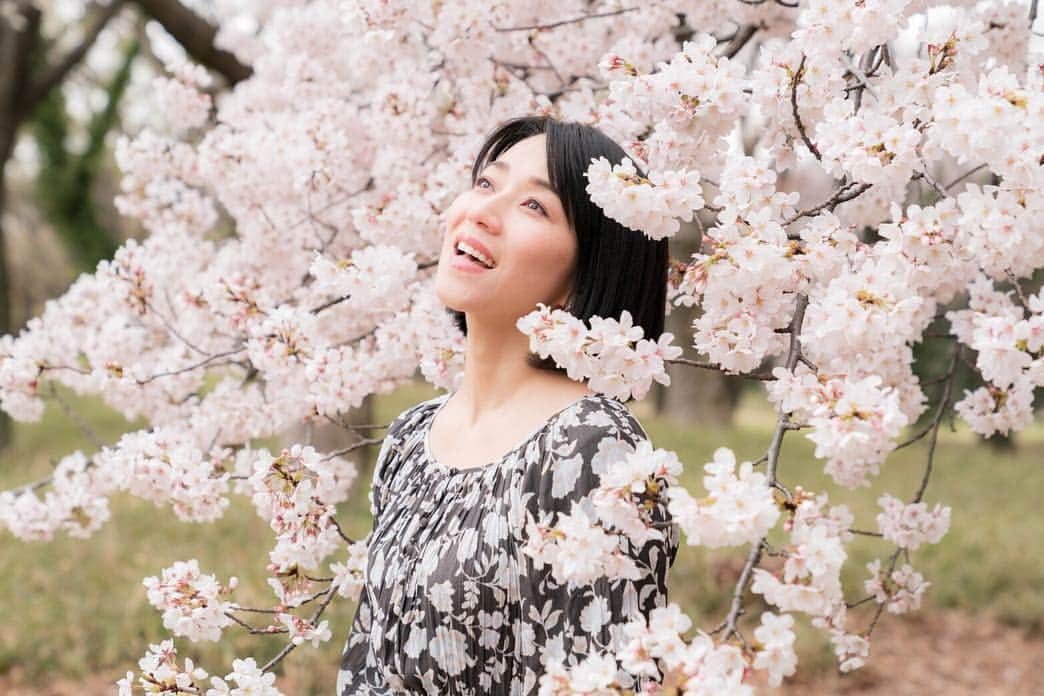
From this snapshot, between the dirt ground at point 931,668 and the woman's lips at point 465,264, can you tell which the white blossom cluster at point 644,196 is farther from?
the dirt ground at point 931,668

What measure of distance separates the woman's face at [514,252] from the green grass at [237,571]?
3.34m

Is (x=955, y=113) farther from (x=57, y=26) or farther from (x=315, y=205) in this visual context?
(x=57, y=26)

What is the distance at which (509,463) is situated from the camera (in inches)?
67.3

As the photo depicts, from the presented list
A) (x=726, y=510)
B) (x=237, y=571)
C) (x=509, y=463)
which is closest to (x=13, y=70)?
(x=237, y=571)

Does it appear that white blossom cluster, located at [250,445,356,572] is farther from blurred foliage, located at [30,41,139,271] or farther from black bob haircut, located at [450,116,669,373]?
blurred foliage, located at [30,41,139,271]

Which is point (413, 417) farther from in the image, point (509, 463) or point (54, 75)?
point (54, 75)

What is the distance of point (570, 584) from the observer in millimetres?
1500

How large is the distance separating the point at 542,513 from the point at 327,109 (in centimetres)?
237

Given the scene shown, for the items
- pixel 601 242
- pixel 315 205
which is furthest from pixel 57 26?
pixel 601 242

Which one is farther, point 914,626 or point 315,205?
point 914,626

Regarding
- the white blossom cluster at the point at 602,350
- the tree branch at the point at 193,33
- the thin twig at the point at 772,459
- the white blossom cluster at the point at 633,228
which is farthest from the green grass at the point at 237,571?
the thin twig at the point at 772,459

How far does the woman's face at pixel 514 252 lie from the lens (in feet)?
5.84

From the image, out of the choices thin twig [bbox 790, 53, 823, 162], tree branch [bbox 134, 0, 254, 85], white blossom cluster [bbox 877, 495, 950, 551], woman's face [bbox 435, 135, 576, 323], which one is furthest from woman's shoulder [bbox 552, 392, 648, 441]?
tree branch [bbox 134, 0, 254, 85]

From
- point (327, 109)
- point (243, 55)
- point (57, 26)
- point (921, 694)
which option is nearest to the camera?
point (327, 109)
